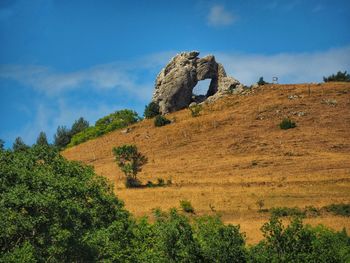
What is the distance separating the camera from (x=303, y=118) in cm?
9419

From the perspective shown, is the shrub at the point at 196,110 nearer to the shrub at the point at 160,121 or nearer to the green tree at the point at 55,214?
the shrub at the point at 160,121

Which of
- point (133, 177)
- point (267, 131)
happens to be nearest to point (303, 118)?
point (267, 131)

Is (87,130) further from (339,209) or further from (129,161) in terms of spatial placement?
(339,209)

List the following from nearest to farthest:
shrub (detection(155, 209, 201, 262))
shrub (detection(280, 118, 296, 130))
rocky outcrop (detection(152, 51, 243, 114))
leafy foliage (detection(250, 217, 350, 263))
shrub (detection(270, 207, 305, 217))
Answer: leafy foliage (detection(250, 217, 350, 263)) → shrub (detection(155, 209, 201, 262)) → shrub (detection(270, 207, 305, 217)) → shrub (detection(280, 118, 296, 130)) → rocky outcrop (detection(152, 51, 243, 114))

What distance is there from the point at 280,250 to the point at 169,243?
6187 mm

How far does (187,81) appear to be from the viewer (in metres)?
110

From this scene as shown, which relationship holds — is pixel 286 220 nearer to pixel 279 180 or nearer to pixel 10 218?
pixel 279 180

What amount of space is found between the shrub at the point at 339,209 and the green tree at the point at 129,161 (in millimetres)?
26314

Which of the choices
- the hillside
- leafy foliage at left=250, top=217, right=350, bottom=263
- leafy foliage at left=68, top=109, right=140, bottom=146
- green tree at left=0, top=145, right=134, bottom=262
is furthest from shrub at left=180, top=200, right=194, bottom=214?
leafy foliage at left=68, top=109, right=140, bottom=146

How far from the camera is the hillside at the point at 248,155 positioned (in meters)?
64.6

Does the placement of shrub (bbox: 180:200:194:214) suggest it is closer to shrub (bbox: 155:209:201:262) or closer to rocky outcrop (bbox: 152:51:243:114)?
shrub (bbox: 155:209:201:262)

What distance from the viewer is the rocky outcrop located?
110250 millimetres

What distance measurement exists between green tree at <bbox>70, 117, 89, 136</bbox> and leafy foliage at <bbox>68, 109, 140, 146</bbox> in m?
Answer: 6.59

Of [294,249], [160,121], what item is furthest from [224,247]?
[160,121]
